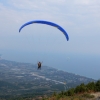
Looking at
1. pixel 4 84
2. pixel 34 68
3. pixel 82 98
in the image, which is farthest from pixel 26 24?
pixel 34 68

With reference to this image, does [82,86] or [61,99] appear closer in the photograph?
[61,99]

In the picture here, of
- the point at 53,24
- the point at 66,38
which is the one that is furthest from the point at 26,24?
the point at 66,38

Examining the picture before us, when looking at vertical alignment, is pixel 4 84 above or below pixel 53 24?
below

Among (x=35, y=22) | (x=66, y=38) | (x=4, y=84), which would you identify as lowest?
(x=4, y=84)

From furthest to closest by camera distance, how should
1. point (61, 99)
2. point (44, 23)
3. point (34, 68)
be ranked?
point (34, 68) → point (44, 23) → point (61, 99)

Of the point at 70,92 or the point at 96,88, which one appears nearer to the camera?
the point at 70,92

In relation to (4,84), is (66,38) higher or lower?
higher

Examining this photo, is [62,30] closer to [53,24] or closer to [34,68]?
[53,24]

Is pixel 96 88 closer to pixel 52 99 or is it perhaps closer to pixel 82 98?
pixel 82 98

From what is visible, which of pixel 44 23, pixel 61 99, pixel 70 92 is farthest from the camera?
pixel 44 23
